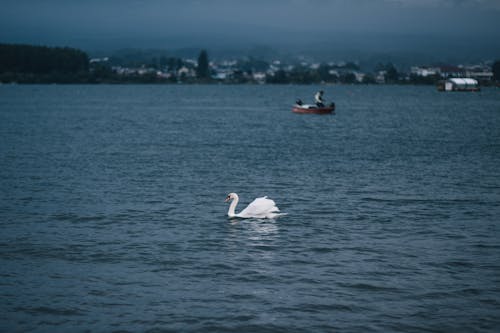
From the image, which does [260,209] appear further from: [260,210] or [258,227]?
[258,227]

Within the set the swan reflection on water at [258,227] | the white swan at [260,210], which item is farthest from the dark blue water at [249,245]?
the white swan at [260,210]

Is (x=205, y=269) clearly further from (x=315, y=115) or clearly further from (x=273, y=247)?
(x=315, y=115)

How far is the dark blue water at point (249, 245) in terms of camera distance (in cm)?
1404

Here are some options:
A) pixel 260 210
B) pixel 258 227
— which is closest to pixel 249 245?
pixel 258 227

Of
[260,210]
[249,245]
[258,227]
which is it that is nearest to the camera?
[249,245]

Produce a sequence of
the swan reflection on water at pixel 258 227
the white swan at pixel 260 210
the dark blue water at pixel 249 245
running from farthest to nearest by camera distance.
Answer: the white swan at pixel 260 210
the swan reflection on water at pixel 258 227
the dark blue water at pixel 249 245

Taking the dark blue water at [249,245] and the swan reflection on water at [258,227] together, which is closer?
the dark blue water at [249,245]

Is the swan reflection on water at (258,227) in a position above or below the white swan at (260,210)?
below

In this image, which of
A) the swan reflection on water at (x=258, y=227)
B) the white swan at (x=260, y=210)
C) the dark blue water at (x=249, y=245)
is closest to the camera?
the dark blue water at (x=249, y=245)

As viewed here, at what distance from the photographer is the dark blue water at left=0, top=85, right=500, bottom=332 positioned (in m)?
14.0

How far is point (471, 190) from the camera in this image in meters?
28.6

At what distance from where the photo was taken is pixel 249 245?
63.4 feet

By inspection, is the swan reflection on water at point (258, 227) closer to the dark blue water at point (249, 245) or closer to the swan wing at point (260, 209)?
the dark blue water at point (249, 245)

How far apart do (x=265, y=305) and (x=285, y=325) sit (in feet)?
3.71
